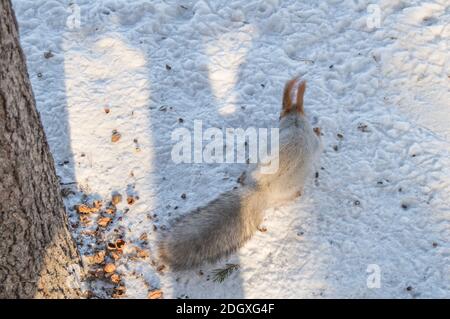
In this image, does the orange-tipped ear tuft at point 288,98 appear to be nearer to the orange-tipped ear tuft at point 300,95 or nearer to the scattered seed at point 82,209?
the orange-tipped ear tuft at point 300,95

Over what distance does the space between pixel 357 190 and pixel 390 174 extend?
284 mm

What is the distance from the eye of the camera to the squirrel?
3.28 m

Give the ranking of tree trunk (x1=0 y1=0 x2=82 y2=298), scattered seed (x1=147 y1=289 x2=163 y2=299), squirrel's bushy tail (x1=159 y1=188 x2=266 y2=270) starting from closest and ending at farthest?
tree trunk (x1=0 y1=0 x2=82 y2=298) → squirrel's bushy tail (x1=159 y1=188 x2=266 y2=270) → scattered seed (x1=147 y1=289 x2=163 y2=299)

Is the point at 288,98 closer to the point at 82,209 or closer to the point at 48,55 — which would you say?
the point at 82,209

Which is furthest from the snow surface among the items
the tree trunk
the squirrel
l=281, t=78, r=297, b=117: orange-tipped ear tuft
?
the tree trunk

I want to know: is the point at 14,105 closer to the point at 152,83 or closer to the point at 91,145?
the point at 91,145

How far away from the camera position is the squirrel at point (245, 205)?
10.8 feet

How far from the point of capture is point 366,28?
187 inches

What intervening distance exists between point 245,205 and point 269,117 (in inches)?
37.9

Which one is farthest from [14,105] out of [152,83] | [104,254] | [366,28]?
[366,28]

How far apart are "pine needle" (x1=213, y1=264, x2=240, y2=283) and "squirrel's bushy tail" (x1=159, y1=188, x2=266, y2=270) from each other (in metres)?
0.12

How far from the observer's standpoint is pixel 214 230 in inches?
131

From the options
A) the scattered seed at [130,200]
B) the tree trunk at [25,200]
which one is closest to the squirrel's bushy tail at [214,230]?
the scattered seed at [130,200]

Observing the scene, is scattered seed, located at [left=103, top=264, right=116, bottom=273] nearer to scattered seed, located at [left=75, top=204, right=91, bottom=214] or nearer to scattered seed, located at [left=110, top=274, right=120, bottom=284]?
scattered seed, located at [left=110, top=274, right=120, bottom=284]
